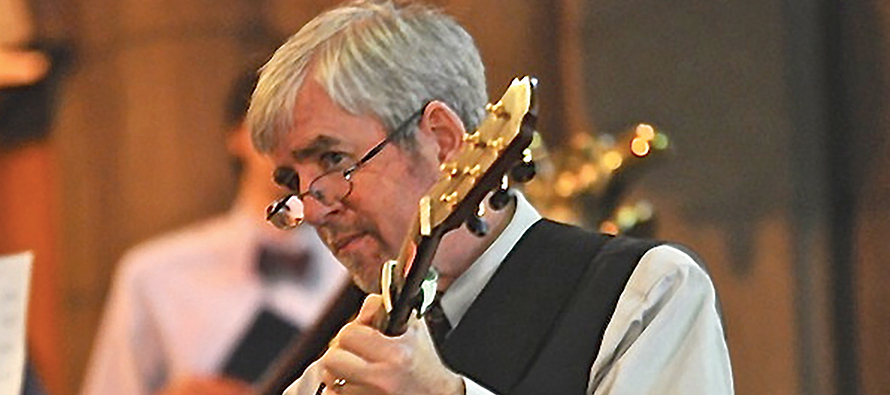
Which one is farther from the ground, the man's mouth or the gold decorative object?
the man's mouth

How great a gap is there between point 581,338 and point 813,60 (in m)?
1.47

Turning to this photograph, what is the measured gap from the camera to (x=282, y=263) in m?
4.70

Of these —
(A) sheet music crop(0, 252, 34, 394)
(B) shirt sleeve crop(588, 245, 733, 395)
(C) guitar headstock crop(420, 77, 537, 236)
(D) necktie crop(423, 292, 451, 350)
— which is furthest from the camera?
(A) sheet music crop(0, 252, 34, 394)

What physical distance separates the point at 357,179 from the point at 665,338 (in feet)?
1.34

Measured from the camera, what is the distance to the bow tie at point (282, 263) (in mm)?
4668

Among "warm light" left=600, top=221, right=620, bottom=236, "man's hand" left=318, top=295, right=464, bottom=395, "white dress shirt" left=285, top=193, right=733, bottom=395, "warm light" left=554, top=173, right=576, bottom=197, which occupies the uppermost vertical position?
"man's hand" left=318, top=295, right=464, bottom=395

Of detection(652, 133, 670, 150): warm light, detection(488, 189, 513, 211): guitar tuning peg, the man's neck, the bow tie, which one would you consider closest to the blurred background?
detection(652, 133, 670, 150): warm light

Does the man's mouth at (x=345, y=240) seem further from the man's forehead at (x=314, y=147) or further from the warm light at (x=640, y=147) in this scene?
the warm light at (x=640, y=147)

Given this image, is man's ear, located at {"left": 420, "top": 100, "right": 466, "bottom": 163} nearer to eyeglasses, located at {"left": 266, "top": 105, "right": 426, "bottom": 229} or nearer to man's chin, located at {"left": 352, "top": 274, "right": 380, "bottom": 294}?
eyeglasses, located at {"left": 266, "top": 105, "right": 426, "bottom": 229}

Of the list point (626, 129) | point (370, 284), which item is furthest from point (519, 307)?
point (626, 129)

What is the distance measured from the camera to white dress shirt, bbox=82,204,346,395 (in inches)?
185

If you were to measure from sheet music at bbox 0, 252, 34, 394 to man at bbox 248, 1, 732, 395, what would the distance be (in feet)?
2.05

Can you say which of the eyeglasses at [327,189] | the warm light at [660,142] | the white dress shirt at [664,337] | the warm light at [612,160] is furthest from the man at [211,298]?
the white dress shirt at [664,337]

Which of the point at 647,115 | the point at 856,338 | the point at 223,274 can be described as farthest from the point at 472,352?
the point at 223,274
